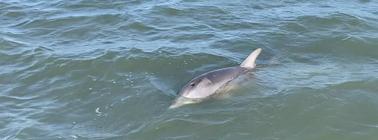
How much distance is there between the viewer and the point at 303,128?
433 inches

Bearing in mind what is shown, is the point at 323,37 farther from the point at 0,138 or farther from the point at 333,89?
the point at 0,138

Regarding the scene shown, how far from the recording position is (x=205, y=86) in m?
11.9

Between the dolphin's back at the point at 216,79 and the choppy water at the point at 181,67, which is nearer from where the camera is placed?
the choppy water at the point at 181,67

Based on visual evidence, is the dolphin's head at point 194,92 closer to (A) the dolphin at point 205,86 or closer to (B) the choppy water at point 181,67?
(A) the dolphin at point 205,86

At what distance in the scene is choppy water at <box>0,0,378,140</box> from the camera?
11.1 metres

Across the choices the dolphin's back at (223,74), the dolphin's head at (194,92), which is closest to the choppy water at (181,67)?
the dolphin's head at (194,92)

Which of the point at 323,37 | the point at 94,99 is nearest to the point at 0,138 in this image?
the point at 94,99

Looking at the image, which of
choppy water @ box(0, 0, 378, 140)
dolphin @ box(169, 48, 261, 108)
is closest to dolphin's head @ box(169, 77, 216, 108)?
dolphin @ box(169, 48, 261, 108)

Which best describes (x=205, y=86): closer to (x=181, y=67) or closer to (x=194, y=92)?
(x=194, y=92)

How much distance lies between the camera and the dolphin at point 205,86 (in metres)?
11.7

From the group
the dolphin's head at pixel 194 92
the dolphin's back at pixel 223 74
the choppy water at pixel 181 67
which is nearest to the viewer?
the choppy water at pixel 181 67

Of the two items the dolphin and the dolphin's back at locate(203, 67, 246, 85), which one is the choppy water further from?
the dolphin's back at locate(203, 67, 246, 85)

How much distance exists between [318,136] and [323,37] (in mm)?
5112

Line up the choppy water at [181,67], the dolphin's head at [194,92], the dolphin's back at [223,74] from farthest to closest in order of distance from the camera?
the dolphin's back at [223,74] → the dolphin's head at [194,92] → the choppy water at [181,67]
